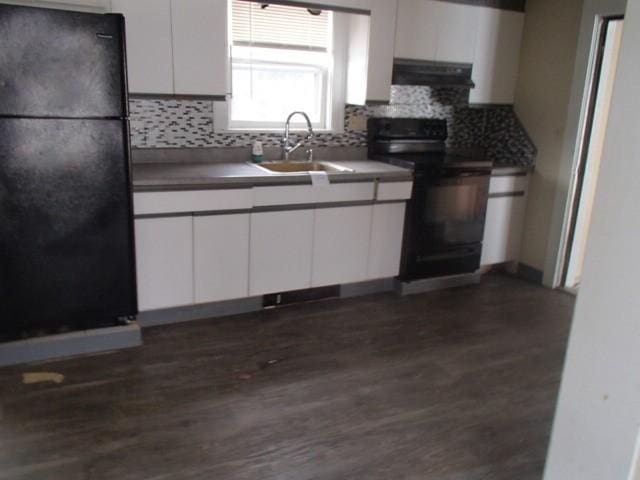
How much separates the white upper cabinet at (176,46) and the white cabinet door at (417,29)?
130cm

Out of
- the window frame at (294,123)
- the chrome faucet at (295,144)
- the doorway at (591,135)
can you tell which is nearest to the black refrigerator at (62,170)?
the window frame at (294,123)

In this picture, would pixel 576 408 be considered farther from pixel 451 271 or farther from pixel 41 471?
pixel 451 271

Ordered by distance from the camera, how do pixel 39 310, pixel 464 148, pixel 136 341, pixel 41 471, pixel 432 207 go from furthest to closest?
pixel 464 148
pixel 432 207
pixel 136 341
pixel 39 310
pixel 41 471

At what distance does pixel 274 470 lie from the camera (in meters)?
2.10

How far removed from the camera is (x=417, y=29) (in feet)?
12.6

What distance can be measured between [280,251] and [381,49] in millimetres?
1584

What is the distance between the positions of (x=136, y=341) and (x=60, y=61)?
1.50m

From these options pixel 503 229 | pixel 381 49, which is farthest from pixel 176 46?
pixel 503 229

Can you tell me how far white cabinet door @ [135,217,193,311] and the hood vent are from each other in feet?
6.13

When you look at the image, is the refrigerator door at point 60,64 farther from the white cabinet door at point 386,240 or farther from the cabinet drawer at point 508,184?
the cabinet drawer at point 508,184

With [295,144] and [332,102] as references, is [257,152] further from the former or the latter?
[332,102]

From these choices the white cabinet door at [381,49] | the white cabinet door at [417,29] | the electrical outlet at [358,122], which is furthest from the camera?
the electrical outlet at [358,122]

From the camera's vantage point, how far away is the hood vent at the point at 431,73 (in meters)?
3.86

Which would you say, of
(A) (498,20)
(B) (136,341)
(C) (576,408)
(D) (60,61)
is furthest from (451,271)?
(D) (60,61)
